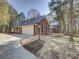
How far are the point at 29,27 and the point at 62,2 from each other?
13662 millimetres

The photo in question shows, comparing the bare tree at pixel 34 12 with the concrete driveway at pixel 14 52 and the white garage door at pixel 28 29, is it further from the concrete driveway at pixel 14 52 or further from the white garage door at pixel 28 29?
the concrete driveway at pixel 14 52

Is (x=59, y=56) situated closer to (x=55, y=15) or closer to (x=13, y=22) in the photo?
(x=55, y=15)

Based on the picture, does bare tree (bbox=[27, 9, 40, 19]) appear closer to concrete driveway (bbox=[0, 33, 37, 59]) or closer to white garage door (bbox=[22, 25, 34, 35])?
white garage door (bbox=[22, 25, 34, 35])

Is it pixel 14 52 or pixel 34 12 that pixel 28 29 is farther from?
pixel 14 52

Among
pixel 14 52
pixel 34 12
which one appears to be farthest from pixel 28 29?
pixel 14 52

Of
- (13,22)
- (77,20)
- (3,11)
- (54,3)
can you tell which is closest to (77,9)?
(77,20)

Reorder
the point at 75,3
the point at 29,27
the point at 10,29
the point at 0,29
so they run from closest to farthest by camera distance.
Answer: the point at 75,3 < the point at 29,27 < the point at 0,29 < the point at 10,29

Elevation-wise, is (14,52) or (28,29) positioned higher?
(28,29)

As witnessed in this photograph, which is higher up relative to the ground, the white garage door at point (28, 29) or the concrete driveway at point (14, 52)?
the white garage door at point (28, 29)

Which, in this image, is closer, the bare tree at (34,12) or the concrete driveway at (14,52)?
the concrete driveway at (14,52)

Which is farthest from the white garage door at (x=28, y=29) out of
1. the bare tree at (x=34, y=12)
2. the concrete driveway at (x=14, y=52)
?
the concrete driveway at (x=14, y=52)

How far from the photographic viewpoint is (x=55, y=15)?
29578mm

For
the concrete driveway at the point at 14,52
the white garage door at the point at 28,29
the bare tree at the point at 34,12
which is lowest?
the concrete driveway at the point at 14,52

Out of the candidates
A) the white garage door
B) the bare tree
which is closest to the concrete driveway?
the white garage door
